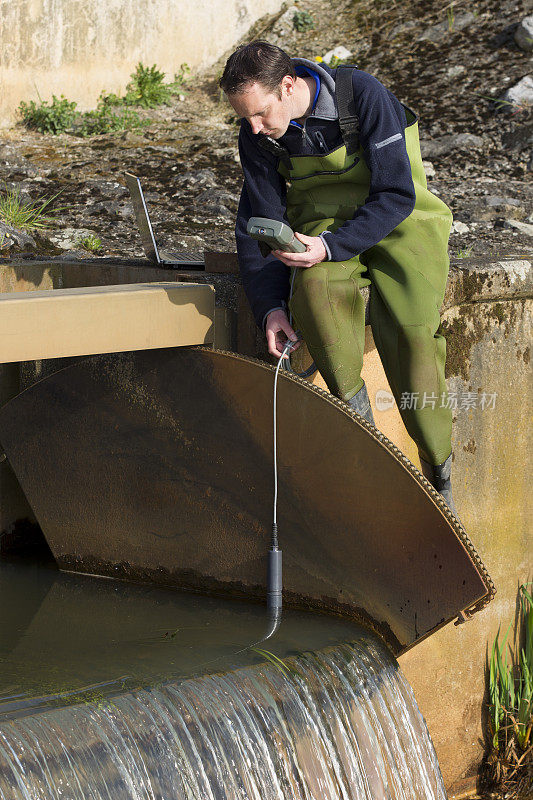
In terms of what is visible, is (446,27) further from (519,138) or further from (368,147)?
(368,147)

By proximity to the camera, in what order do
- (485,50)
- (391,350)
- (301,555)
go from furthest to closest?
(485,50)
(301,555)
(391,350)

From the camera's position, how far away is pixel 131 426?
362 cm

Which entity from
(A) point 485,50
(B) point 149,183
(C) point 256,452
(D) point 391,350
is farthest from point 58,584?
(A) point 485,50

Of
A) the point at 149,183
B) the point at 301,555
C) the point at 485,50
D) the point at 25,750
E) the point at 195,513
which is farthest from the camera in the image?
the point at 485,50

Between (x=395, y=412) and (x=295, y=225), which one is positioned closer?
(x=295, y=225)

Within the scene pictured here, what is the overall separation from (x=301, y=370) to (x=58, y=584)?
4.47 ft

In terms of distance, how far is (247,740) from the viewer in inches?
108

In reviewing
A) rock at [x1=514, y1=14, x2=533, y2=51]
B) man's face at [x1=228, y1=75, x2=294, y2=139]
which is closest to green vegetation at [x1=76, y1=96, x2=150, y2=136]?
rock at [x1=514, y1=14, x2=533, y2=51]

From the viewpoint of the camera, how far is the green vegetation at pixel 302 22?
7.68m

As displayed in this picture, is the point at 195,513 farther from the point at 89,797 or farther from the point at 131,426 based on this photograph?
the point at 89,797

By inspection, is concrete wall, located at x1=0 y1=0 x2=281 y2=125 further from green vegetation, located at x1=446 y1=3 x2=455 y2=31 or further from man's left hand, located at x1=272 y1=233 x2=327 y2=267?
man's left hand, located at x1=272 y1=233 x2=327 y2=267

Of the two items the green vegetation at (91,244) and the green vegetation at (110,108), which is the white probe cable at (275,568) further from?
the green vegetation at (110,108)

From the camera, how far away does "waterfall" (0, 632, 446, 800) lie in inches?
98.1

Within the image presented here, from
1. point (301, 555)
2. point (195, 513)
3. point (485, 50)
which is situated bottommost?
point (301, 555)
